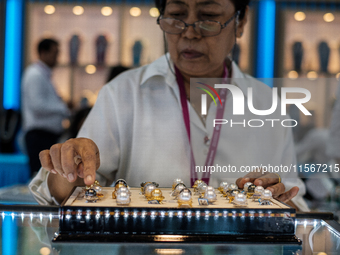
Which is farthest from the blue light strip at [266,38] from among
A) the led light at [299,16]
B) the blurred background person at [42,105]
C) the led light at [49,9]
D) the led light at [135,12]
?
the led light at [49,9]

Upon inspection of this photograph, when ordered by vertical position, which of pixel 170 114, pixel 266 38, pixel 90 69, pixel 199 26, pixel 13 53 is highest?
pixel 266 38

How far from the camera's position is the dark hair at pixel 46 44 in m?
3.18

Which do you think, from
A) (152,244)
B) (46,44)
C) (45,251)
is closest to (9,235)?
(45,251)

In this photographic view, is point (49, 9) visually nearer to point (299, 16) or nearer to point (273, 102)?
point (299, 16)

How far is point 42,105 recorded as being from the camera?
10.1 feet

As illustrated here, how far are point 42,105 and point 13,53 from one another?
77cm

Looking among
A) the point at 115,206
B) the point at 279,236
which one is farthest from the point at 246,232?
the point at 115,206

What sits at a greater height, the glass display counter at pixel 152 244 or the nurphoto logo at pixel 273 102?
the nurphoto logo at pixel 273 102

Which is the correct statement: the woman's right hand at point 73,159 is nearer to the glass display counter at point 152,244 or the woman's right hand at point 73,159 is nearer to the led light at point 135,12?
the glass display counter at point 152,244

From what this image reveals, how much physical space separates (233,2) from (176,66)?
24 centimetres

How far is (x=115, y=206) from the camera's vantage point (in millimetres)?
653

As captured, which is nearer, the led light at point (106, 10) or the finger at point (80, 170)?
the finger at point (80, 170)

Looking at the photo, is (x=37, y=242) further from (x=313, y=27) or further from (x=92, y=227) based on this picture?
(x=313, y=27)

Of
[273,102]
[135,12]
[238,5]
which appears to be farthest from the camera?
[135,12]
